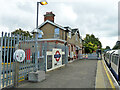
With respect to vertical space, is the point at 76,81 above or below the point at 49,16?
below

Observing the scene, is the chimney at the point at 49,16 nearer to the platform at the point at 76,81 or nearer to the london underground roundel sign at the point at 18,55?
the platform at the point at 76,81

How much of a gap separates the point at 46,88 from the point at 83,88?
1740 mm

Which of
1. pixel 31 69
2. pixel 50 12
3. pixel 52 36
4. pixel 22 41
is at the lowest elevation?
pixel 31 69

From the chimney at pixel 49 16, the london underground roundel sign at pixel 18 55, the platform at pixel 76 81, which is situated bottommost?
the platform at pixel 76 81

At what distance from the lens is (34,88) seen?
497 cm

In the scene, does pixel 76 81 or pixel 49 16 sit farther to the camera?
pixel 49 16

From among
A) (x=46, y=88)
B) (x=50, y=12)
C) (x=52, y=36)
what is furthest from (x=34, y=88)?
(x=50, y=12)

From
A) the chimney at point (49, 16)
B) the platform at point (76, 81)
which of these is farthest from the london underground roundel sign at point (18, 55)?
the chimney at point (49, 16)

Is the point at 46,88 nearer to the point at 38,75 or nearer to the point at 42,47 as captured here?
the point at 38,75

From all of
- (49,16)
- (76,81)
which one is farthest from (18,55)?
(49,16)

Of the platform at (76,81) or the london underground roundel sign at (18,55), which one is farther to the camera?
the platform at (76,81)

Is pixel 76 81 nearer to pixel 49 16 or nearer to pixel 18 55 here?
pixel 18 55

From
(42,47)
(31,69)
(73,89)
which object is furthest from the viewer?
(42,47)

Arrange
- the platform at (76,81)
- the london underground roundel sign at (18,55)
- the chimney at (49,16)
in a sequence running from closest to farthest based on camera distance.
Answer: the london underground roundel sign at (18,55)
the platform at (76,81)
the chimney at (49,16)
